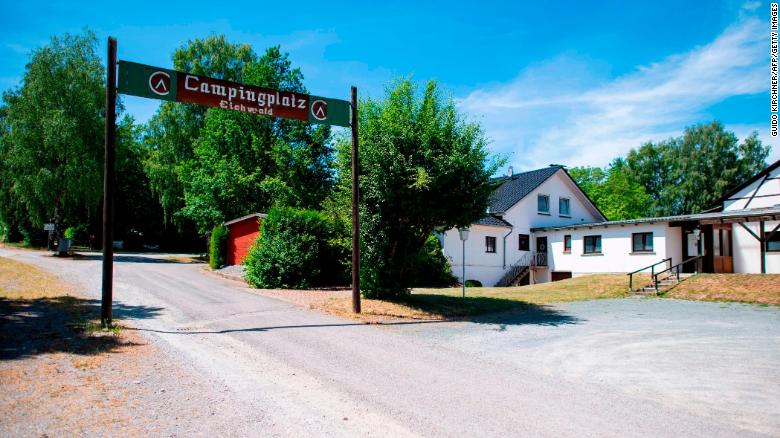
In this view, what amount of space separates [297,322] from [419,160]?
573 cm

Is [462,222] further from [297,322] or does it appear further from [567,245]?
[567,245]

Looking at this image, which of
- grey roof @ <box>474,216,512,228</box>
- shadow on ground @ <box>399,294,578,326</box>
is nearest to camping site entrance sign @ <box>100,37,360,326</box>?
shadow on ground @ <box>399,294,578,326</box>

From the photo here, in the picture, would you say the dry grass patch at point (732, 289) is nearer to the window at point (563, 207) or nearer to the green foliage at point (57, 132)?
the window at point (563, 207)

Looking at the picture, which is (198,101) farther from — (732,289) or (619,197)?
(619,197)

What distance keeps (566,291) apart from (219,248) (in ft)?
66.0

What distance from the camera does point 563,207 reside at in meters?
37.7

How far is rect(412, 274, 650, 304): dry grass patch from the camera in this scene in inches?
816

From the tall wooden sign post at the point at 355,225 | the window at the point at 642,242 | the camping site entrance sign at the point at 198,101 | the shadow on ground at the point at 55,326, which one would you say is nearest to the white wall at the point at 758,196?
the window at the point at 642,242

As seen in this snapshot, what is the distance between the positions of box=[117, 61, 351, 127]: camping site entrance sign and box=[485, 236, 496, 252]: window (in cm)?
1950

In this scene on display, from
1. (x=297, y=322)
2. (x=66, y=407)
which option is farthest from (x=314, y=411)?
(x=297, y=322)

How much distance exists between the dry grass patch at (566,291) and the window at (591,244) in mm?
5028

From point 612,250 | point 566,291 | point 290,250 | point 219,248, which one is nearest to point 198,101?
point 290,250

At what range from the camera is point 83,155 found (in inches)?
1245

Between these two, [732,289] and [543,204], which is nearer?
[732,289]
